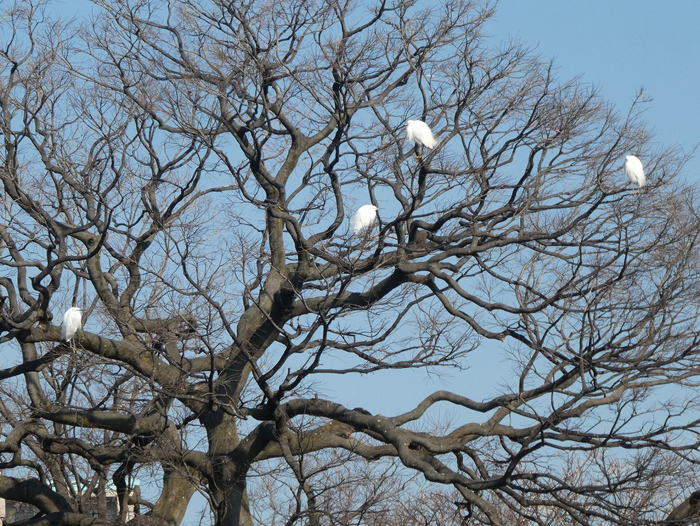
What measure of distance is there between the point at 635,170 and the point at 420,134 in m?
2.29

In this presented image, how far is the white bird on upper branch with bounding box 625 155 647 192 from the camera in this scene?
29.4 feet

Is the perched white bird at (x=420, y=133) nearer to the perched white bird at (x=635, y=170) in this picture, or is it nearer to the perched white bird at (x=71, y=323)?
the perched white bird at (x=635, y=170)

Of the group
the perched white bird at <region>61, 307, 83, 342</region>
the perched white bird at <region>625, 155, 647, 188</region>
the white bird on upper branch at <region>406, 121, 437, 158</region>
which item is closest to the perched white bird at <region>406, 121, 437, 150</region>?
the white bird on upper branch at <region>406, 121, 437, 158</region>

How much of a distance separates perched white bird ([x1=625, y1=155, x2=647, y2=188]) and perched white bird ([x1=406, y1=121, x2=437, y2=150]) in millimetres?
2027

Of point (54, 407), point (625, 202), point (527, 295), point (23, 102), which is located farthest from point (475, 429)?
point (23, 102)

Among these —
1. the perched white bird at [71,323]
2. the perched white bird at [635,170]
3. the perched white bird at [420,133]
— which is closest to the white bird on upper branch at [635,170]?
the perched white bird at [635,170]

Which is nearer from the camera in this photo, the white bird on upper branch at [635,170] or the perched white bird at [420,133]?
the white bird on upper branch at [635,170]

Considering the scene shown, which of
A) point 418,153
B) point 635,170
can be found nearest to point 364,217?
point 418,153

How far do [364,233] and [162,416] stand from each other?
2867 mm

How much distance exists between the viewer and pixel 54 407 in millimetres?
9117

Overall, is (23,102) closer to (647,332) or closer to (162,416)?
(162,416)

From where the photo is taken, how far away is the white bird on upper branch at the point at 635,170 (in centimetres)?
897

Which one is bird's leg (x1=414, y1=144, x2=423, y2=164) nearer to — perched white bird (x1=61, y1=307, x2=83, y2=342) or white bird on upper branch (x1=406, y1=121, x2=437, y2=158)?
A: white bird on upper branch (x1=406, y1=121, x2=437, y2=158)

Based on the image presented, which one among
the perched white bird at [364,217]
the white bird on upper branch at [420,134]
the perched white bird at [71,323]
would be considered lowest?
the perched white bird at [71,323]
